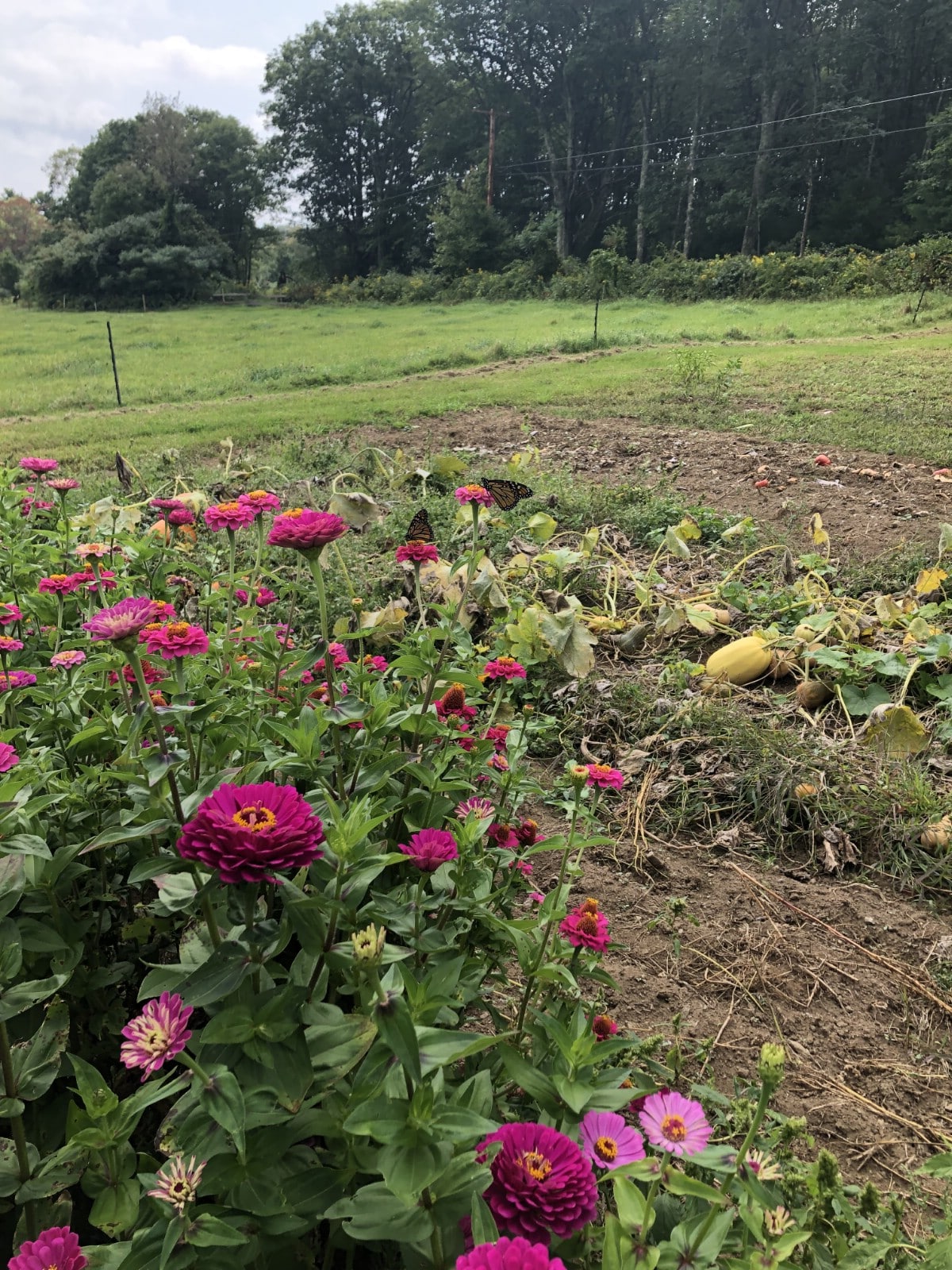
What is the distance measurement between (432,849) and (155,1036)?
1.03 ft

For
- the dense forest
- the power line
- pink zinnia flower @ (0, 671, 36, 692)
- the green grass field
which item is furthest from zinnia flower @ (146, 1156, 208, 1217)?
the power line

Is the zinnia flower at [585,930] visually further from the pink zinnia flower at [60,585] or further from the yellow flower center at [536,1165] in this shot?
the pink zinnia flower at [60,585]

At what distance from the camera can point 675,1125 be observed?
29.2 inches

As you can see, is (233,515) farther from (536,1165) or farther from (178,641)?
(536,1165)

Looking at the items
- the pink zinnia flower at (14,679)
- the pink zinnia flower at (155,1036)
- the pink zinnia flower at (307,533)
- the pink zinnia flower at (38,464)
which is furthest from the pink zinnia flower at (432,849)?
the pink zinnia flower at (38,464)

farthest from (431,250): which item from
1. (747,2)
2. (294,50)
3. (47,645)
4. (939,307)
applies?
(47,645)

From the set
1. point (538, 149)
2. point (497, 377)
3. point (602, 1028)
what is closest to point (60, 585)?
point (602, 1028)

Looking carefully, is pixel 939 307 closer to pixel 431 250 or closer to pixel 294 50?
pixel 431 250

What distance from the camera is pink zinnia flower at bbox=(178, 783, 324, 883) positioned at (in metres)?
0.60

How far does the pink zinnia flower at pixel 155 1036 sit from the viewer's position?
2.14ft

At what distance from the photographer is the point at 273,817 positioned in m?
0.66

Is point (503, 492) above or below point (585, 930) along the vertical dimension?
above

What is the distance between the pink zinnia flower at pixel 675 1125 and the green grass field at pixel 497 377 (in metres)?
4.40

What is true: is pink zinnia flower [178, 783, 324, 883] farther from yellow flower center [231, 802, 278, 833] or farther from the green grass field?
the green grass field
